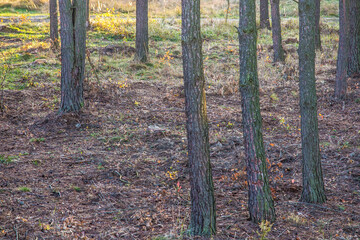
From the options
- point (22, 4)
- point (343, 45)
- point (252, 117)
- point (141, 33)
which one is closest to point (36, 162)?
point (252, 117)

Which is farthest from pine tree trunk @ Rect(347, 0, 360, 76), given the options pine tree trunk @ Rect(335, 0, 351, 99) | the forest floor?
pine tree trunk @ Rect(335, 0, 351, 99)

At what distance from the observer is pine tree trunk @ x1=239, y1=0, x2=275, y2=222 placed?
12.9 ft

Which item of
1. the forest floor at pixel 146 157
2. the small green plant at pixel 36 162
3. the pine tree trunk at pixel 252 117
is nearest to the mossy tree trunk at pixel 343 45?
the forest floor at pixel 146 157

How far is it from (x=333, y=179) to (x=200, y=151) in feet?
9.20

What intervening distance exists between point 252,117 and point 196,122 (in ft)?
2.28

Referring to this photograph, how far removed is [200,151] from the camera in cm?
376

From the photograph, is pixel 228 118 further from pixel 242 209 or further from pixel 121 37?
pixel 121 37

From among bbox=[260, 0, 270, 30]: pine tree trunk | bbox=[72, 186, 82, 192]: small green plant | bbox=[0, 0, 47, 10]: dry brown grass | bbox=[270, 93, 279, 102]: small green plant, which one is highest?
bbox=[0, 0, 47, 10]: dry brown grass

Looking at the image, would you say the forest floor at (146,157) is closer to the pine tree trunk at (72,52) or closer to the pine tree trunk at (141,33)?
the pine tree trunk at (72,52)

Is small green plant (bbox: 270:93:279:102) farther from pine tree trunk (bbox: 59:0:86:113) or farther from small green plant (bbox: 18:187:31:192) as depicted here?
small green plant (bbox: 18:187:31:192)

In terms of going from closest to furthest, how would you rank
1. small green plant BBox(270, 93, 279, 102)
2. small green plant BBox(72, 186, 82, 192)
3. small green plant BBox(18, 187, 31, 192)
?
small green plant BBox(18, 187, 31, 192)
small green plant BBox(72, 186, 82, 192)
small green plant BBox(270, 93, 279, 102)

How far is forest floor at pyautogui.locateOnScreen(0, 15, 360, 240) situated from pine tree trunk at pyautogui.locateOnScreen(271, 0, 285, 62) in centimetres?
129

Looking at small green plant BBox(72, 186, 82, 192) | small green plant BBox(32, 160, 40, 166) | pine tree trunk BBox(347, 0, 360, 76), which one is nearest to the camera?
small green plant BBox(72, 186, 82, 192)

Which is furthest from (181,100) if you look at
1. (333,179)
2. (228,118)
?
(333,179)
